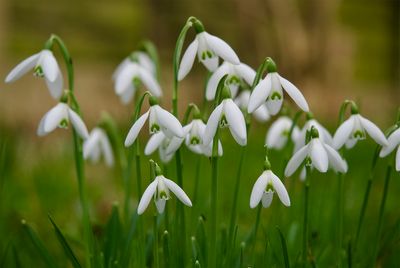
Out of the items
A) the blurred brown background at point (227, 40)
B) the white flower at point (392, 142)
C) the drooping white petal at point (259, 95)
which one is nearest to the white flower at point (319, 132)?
the white flower at point (392, 142)

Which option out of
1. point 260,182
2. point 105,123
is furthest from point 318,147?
point 105,123

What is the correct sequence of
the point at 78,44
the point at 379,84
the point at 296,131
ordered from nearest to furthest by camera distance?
the point at 296,131 → the point at 78,44 → the point at 379,84

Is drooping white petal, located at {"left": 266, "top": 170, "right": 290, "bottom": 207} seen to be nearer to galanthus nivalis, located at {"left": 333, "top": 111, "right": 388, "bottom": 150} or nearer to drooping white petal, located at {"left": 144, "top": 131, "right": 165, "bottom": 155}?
galanthus nivalis, located at {"left": 333, "top": 111, "right": 388, "bottom": 150}

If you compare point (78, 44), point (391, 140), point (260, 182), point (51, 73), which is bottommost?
point (260, 182)

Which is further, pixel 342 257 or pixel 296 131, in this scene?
pixel 296 131

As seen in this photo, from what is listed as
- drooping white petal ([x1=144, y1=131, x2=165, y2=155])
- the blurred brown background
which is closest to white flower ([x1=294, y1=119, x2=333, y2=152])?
drooping white petal ([x1=144, y1=131, x2=165, y2=155])

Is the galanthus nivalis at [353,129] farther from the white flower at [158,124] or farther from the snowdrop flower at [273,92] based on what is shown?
the white flower at [158,124]

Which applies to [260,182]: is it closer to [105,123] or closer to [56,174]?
[105,123]
